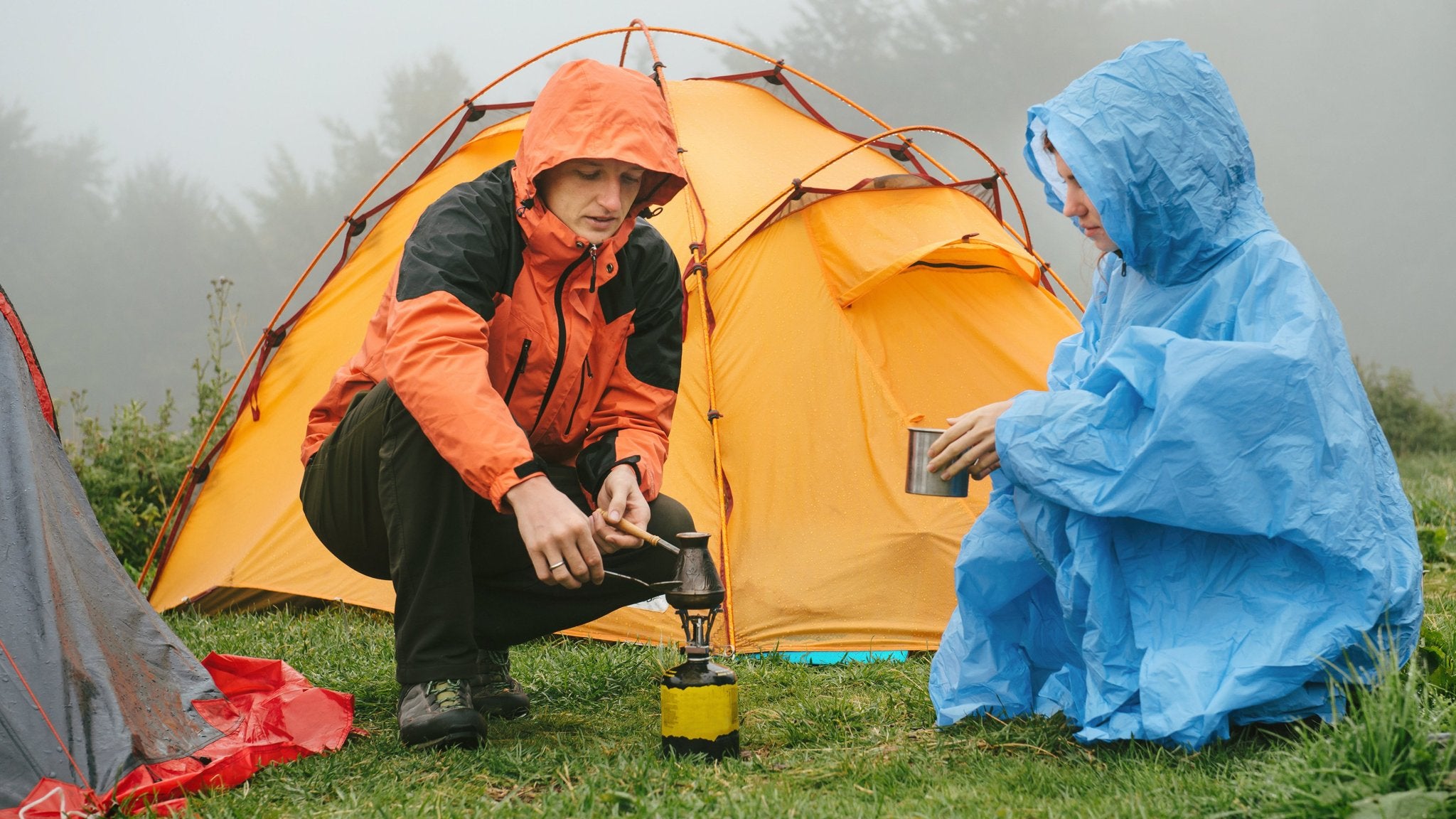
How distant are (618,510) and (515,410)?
0.32 m

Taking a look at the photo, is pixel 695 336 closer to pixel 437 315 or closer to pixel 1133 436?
pixel 437 315

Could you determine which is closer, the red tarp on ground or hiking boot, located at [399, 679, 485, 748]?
the red tarp on ground

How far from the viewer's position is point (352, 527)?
7.61ft

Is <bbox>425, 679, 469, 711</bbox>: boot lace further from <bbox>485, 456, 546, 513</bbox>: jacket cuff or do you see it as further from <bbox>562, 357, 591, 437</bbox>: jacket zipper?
<bbox>562, 357, 591, 437</bbox>: jacket zipper

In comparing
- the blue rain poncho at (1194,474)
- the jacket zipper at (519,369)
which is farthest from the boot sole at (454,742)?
the blue rain poncho at (1194,474)

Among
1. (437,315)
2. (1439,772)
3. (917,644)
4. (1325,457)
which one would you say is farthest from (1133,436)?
(917,644)

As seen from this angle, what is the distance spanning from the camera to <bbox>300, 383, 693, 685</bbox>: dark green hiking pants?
2.12 m

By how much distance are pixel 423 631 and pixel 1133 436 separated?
1297 millimetres

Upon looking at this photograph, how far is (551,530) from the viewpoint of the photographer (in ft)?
6.18

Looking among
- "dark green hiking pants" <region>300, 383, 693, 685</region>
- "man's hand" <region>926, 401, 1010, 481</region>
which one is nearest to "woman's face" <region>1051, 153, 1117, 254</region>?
"man's hand" <region>926, 401, 1010, 481</region>

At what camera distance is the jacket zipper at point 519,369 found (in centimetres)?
226

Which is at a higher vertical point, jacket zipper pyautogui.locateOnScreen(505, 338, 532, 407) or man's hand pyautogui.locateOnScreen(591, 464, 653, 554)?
jacket zipper pyautogui.locateOnScreen(505, 338, 532, 407)

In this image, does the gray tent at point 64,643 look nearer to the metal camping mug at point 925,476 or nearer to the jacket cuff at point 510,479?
the jacket cuff at point 510,479

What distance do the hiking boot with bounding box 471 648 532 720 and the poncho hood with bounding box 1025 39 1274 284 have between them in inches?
59.5
